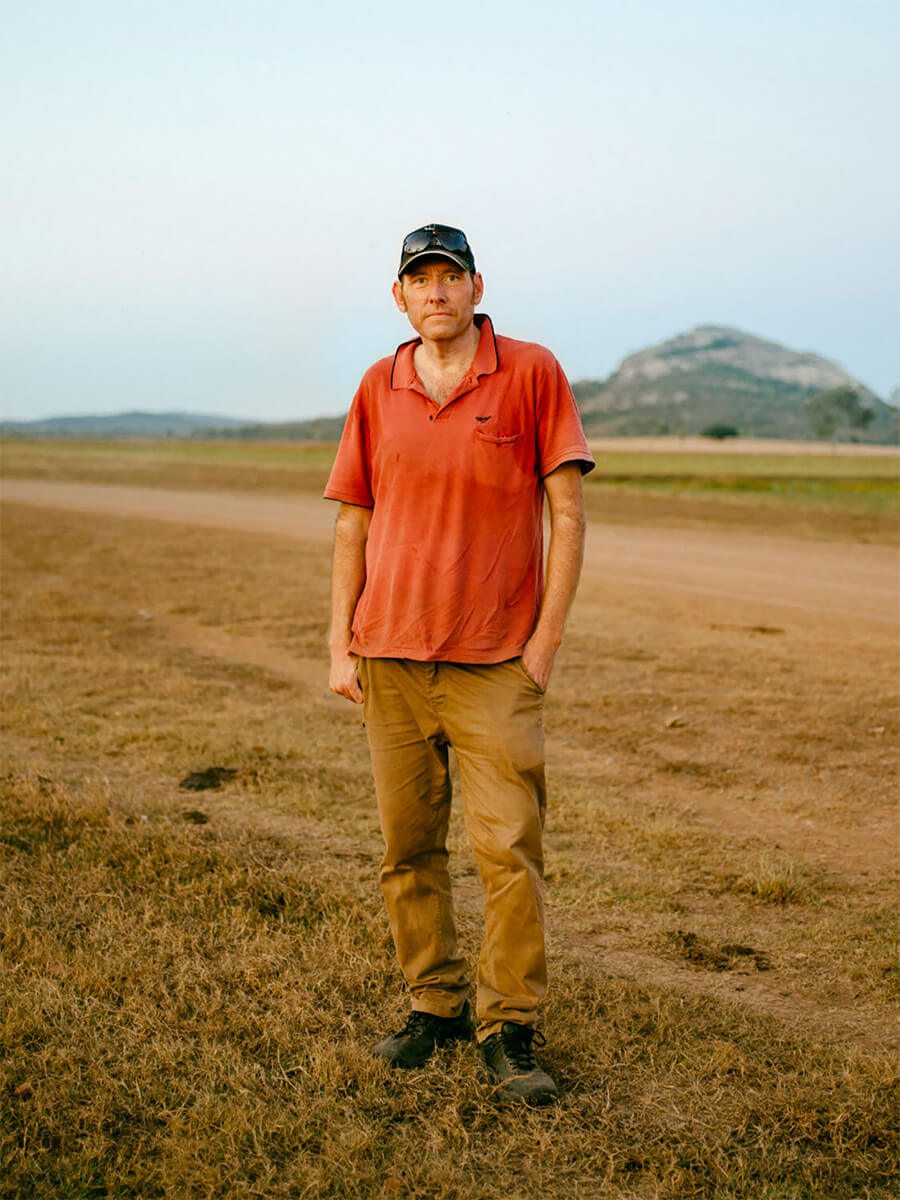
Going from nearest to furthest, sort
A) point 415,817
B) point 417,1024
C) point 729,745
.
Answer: point 415,817, point 417,1024, point 729,745

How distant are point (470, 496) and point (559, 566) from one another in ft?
1.08

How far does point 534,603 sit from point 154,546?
1602 centimetres

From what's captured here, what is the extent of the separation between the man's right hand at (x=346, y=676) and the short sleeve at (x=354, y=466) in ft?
1.52

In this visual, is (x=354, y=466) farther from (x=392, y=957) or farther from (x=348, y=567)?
(x=392, y=957)

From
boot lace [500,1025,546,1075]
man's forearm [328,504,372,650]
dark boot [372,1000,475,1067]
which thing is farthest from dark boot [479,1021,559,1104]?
man's forearm [328,504,372,650]

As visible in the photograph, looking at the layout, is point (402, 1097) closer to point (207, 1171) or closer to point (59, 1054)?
point (207, 1171)

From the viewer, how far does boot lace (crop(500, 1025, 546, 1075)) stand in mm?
3273

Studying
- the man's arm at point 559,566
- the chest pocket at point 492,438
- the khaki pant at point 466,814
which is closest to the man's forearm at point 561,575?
the man's arm at point 559,566

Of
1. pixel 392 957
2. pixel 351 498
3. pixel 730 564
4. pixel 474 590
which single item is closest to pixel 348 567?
pixel 351 498

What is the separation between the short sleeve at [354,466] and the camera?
11.3 ft

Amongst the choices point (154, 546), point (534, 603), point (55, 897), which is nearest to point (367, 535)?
point (534, 603)

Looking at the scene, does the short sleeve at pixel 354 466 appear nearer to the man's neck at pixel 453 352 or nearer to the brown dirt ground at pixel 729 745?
the man's neck at pixel 453 352

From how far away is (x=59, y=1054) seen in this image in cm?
344

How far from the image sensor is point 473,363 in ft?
10.8
